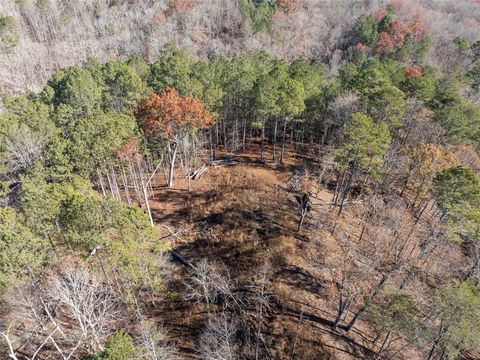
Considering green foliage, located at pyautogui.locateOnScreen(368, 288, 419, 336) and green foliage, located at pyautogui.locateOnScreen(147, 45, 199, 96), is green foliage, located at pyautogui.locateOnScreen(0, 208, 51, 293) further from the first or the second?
green foliage, located at pyautogui.locateOnScreen(147, 45, 199, 96)

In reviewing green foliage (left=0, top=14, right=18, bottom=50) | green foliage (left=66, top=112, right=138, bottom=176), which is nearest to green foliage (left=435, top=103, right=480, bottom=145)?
green foliage (left=66, top=112, right=138, bottom=176)

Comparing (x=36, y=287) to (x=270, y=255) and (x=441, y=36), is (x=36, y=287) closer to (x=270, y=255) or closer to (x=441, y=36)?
(x=270, y=255)

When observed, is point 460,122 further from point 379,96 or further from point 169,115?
point 169,115

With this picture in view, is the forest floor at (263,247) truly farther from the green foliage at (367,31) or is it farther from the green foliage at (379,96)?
the green foliage at (367,31)

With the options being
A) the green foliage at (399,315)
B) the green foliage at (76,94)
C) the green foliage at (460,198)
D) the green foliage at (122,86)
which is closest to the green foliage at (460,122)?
the green foliage at (460,198)

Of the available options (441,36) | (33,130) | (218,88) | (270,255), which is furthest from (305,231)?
(441,36)

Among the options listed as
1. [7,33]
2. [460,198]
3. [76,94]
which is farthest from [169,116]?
[7,33]
